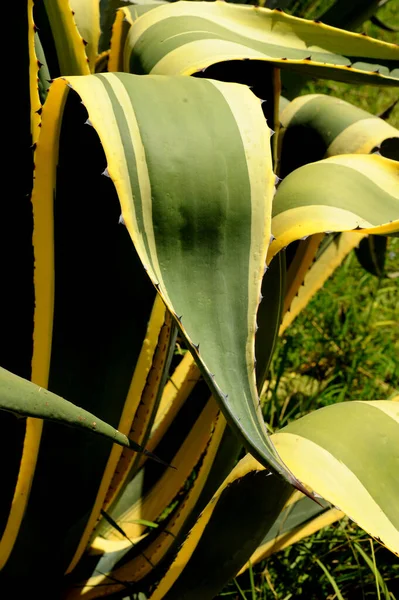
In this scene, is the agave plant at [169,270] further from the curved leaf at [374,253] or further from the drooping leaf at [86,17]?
the curved leaf at [374,253]

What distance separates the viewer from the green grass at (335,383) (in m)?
1.10

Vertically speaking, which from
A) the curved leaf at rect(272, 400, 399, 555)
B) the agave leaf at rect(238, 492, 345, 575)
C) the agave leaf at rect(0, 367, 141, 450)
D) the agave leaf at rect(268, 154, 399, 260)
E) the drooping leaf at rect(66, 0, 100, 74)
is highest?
the drooping leaf at rect(66, 0, 100, 74)

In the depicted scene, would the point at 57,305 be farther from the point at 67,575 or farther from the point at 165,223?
the point at 67,575

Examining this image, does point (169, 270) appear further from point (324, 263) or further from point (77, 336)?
point (324, 263)

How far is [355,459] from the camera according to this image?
1.85 ft

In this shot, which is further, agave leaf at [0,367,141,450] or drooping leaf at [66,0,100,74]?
drooping leaf at [66,0,100,74]

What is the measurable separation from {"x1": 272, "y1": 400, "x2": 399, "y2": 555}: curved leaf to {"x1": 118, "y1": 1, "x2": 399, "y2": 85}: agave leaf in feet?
1.02

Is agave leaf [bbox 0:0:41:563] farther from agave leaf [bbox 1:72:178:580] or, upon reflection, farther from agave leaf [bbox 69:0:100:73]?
agave leaf [bbox 69:0:100:73]

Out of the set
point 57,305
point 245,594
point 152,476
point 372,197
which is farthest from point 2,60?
point 245,594

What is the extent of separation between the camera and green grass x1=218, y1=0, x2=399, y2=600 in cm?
110

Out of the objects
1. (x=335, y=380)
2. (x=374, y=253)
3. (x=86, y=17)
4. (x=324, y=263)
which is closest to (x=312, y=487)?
(x=86, y=17)

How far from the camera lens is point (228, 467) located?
2.56ft

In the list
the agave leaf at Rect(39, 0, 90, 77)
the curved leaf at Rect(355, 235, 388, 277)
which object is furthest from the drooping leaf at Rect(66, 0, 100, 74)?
the curved leaf at Rect(355, 235, 388, 277)

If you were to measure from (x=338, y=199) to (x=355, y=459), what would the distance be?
8.5 inches
